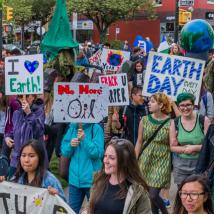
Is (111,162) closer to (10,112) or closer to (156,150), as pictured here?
(156,150)

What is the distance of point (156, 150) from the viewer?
6.49m

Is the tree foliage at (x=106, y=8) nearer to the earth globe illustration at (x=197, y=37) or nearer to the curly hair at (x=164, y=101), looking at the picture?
the earth globe illustration at (x=197, y=37)

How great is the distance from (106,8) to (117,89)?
3274 centimetres

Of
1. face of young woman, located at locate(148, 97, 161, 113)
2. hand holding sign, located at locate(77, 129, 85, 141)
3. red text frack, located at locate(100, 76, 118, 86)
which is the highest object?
red text frack, located at locate(100, 76, 118, 86)

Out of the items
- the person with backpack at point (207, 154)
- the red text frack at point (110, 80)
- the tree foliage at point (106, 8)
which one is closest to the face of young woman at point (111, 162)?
the person with backpack at point (207, 154)

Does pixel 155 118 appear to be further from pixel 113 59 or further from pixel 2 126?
pixel 113 59

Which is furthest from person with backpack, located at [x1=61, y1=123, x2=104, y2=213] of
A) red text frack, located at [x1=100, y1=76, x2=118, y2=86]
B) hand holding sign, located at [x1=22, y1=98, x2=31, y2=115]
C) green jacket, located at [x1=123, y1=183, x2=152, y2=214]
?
red text frack, located at [x1=100, y1=76, x2=118, y2=86]

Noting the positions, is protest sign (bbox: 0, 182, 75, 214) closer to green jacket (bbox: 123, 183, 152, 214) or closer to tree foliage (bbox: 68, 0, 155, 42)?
green jacket (bbox: 123, 183, 152, 214)

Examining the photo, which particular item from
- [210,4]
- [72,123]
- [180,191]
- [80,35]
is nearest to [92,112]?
[72,123]

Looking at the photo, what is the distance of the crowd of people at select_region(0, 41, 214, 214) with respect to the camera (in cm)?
427

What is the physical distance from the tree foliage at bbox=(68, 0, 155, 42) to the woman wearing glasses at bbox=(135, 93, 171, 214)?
110 feet

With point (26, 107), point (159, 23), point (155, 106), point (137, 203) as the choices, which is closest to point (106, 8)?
point (159, 23)

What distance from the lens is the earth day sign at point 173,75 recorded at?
7004mm

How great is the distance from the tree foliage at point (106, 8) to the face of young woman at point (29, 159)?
35.3 metres
